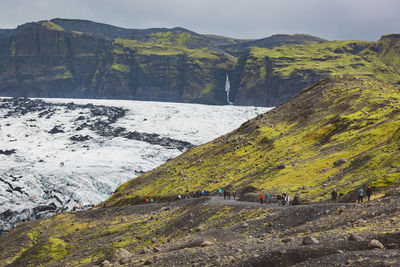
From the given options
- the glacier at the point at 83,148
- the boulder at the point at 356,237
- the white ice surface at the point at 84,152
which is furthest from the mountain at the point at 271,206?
the white ice surface at the point at 84,152

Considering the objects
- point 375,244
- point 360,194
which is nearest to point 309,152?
point 360,194

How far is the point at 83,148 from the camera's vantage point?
13675 centimetres

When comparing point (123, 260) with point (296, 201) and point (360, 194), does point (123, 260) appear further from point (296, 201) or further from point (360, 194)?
point (360, 194)

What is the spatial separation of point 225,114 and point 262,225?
163461mm

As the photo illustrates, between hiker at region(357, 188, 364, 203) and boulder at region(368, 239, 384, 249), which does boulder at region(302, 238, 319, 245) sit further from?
hiker at region(357, 188, 364, 203)

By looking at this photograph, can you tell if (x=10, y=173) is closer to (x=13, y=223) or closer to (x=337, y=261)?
(x=13, y=223)

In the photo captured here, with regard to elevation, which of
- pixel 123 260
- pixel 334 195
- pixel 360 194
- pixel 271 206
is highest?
pixel 360 194

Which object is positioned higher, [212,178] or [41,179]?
[212,178]

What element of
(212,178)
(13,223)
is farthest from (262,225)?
(13,223)

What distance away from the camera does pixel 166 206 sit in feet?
159

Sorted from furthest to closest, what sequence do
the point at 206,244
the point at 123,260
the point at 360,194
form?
the point at 360,194
the point at 123,260
the point at 206,244

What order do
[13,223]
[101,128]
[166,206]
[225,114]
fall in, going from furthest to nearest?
[225,114] → [101,128] → [13,223] → [166,206]

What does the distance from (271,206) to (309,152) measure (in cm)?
1884

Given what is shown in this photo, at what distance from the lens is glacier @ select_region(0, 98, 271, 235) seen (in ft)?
292
